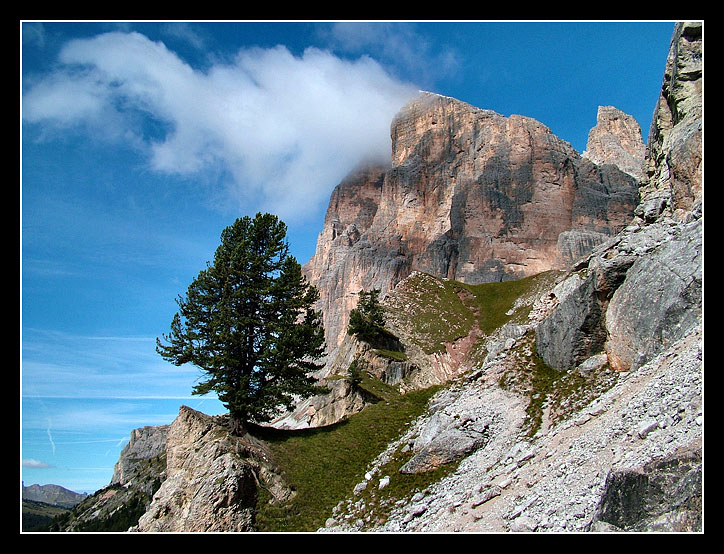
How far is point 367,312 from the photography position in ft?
170

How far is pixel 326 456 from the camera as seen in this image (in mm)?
21969

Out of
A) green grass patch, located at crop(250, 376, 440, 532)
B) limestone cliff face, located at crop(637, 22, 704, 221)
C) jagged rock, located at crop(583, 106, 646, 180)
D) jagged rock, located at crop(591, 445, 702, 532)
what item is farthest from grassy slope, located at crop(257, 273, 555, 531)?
jagged rock, located at crop(583, 106, 646, 180)

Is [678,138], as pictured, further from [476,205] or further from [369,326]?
[476,205]

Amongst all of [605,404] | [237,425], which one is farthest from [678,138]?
[237,425]

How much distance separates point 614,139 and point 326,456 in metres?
201

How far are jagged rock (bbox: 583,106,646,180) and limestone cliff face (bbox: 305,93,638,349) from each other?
63601 millimetres

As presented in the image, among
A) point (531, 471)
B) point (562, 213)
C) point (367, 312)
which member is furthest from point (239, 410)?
point (562, 213)

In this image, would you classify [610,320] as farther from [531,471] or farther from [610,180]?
[610,180]

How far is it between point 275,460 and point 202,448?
3.37 metres

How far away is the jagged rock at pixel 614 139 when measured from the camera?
585 ft

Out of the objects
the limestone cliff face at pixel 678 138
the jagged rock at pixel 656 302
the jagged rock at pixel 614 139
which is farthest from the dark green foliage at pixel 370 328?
the jagged rock at pixel 614 139

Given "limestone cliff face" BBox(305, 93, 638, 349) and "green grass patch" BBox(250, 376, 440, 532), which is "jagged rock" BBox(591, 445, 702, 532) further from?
"limestone cliff face" BBox(305, 93, 638, 349)

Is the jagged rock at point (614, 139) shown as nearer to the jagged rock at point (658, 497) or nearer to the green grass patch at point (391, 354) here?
the green grass patch at point (391, 354)

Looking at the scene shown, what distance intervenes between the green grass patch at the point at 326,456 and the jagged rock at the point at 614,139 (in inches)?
7184
